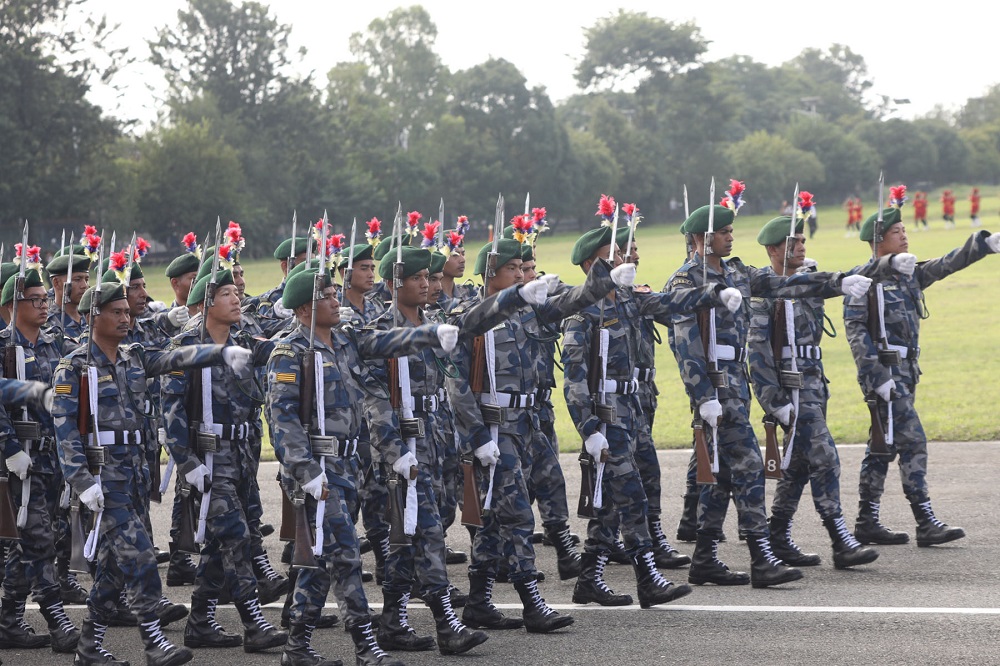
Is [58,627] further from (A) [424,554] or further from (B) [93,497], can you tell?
(A) [424,554]

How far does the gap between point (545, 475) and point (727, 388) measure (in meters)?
1.43

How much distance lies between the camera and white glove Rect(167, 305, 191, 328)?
966 centimetres

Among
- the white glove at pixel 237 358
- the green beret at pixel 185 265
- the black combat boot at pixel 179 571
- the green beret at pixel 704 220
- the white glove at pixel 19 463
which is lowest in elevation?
the black combat boot at pixel 179 571

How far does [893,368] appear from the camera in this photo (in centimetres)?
1011

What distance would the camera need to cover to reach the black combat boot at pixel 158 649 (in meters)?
7.37

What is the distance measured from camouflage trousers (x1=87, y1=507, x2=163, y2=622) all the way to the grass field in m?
8.22

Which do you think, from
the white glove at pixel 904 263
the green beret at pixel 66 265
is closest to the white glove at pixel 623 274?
the white glove at pixel 904 263

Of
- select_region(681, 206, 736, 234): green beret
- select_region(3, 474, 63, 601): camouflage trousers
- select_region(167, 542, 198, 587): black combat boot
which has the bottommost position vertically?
select_region(167, 542, 198, 587): black combat boot

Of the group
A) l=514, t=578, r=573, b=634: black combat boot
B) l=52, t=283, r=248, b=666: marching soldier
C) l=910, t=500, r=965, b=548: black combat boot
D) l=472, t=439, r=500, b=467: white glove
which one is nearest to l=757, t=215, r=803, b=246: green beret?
l=910, t=500, r=965, b=548: black combat boot

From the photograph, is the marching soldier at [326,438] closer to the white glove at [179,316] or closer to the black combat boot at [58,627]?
the black combat boot at [58,627]

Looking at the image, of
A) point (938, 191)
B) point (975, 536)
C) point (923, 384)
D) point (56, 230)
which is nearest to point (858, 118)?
point (938, 191)

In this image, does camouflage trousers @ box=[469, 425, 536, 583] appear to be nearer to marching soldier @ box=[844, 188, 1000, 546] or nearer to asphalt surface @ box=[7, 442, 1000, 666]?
asphalt surface @ box=[7, 442, 1000, 666]

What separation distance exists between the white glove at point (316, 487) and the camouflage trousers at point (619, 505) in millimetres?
2129

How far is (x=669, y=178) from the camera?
9050 cm
